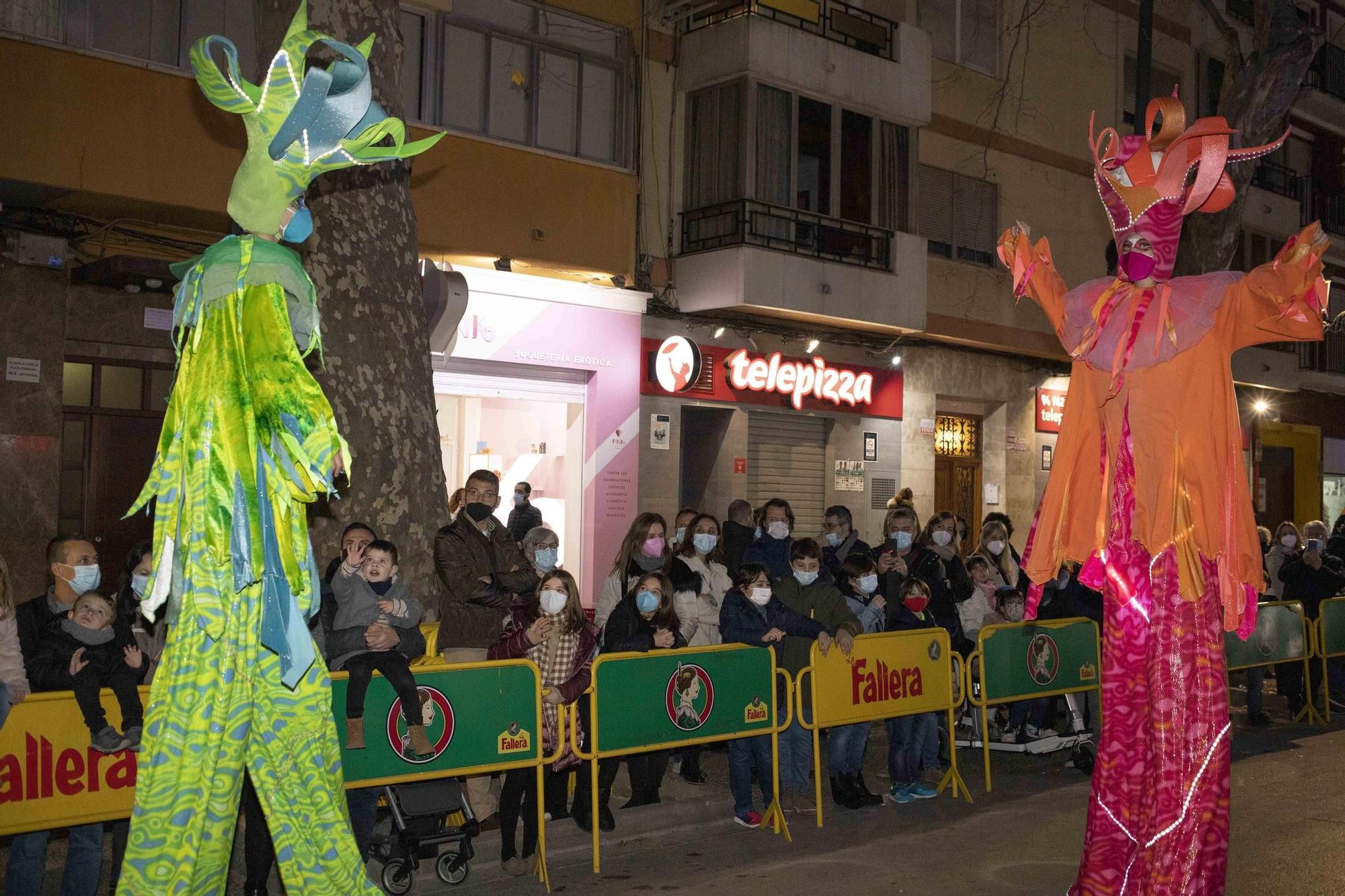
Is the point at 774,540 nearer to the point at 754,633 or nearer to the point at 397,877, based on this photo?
the point at 754,633

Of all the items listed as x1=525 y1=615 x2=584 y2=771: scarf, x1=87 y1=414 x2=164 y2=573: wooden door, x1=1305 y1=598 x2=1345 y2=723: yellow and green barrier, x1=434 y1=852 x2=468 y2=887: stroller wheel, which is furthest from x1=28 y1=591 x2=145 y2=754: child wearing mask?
x1=1305 y1=598 x2=1345 y2=723: yellow and green barrier

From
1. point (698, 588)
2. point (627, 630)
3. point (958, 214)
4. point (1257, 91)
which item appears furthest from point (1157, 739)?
point (958, 214)

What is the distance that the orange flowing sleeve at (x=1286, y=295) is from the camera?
4973 mm

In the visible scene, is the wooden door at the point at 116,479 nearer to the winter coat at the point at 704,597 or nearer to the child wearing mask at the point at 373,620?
the winter coat at the point at 704,597

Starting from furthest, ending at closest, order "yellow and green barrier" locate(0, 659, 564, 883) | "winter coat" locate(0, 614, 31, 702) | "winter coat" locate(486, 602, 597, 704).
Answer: "winter coat" locate(486, 602, 597, 704) < "winter coat" locate(0, 614, 31, 702) < "yellow and green barrier" locate(0, 659, 564, 883)

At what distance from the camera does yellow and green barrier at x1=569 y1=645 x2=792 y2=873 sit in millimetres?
6949

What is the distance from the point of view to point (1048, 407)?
75.3 ft

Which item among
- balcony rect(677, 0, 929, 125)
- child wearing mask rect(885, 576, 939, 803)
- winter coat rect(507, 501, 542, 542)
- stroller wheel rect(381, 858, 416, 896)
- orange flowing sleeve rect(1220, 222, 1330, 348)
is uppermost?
balcony rect(677, 0, 929, 125)

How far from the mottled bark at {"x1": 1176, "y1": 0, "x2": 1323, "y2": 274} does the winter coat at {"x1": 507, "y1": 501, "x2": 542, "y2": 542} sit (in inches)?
282

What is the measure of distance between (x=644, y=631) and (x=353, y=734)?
2.36 metres

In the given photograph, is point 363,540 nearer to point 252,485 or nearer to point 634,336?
point 252,485

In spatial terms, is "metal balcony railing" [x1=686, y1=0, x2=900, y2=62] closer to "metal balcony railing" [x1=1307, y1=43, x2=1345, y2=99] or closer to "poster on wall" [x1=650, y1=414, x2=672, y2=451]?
"poster on wall" [x1=650, y1=414, x2=672, y2=451]

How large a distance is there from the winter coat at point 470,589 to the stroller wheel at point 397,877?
5.32 ft

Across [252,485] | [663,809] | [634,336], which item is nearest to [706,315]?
[634,336]
